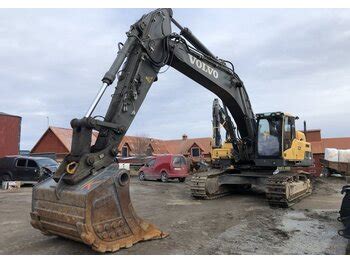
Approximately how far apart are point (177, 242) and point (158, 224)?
5.65 feet

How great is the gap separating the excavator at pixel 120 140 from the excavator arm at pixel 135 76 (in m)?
0.02

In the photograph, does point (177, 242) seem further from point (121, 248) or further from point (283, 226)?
point (283, 226)

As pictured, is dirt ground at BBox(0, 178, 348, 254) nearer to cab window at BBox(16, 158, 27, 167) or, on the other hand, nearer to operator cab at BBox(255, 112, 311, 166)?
operator cab at BBox(255, 112, 311, 166)

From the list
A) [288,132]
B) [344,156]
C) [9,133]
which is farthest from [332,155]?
[9,133]

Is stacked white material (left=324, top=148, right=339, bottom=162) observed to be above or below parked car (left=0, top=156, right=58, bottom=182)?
above

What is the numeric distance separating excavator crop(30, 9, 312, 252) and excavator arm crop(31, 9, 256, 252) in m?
0.01

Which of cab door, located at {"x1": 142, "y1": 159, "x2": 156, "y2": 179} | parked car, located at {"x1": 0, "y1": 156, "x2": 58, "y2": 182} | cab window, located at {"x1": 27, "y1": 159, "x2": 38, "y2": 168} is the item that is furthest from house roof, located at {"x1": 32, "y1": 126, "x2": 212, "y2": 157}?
cab window, located at {"x1": 27, "y1": 159, "x2": 38, "y2": 168}

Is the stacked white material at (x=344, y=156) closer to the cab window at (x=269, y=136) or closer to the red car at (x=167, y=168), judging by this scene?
the red car at (x=167, y=168)

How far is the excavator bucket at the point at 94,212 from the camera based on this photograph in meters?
5.51

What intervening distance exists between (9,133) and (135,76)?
58.6 ft

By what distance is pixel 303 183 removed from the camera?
42.4 ft

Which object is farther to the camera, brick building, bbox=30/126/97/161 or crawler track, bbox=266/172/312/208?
brick building, bbox=30/126/97/161

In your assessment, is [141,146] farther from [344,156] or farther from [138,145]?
[344,156]

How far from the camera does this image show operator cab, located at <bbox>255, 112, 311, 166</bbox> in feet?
38.2
